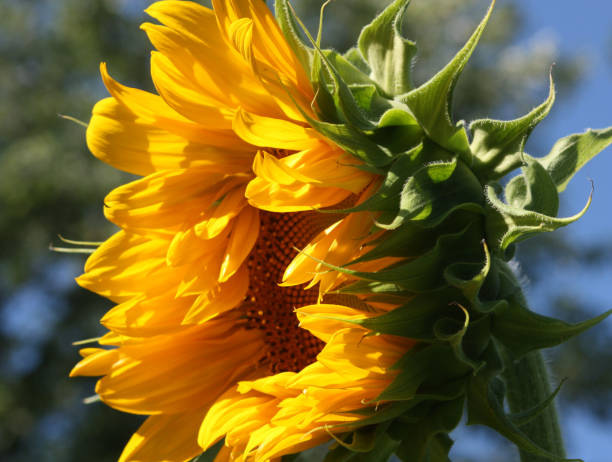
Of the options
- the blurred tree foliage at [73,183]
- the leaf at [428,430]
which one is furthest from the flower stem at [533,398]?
→ the blurred tree foliage at [73,183]

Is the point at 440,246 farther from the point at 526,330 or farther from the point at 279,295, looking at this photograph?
the point at 279,295

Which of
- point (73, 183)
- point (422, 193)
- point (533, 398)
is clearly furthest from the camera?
point (73, 183)

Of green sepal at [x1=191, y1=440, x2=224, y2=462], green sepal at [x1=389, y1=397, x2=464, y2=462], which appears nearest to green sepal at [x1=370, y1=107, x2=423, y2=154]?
green sepal at [x1=389, y1=397, x2=464, y2=462]

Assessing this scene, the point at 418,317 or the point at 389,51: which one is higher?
the point at 389,51

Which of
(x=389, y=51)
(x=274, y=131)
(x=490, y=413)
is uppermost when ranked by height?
(x=389, y=51)

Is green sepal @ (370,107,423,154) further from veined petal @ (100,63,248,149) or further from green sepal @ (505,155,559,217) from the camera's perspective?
veined petal @ (100,63,248,149)

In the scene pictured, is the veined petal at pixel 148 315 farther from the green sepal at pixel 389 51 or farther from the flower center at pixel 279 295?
the green sepal at pixel 389 51

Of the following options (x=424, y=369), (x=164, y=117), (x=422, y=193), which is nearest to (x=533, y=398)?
(x=424, y=369)
